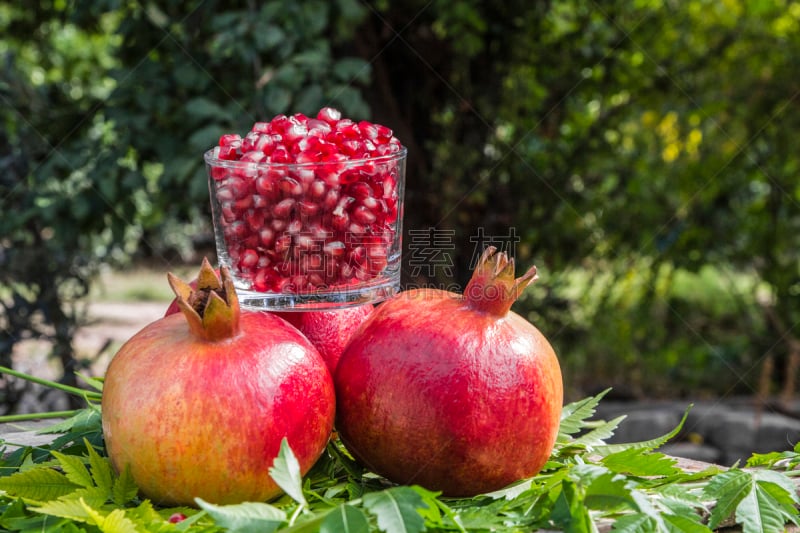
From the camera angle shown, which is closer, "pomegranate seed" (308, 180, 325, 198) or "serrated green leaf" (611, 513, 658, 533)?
"serrated green leaf" (611, 513, 658, 533)

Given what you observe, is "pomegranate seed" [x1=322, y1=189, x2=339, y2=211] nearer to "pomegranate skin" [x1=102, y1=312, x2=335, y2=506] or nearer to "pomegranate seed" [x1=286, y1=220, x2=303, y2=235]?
"pomegranate seed" [x1=286, y1=220, x2=303, y2=235]

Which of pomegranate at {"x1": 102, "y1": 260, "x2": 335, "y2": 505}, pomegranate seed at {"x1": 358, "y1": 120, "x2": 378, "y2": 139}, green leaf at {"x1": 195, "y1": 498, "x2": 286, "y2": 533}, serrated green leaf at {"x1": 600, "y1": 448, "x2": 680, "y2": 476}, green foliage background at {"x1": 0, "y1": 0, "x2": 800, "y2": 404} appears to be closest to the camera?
green leaf at {"x1": 195, "y1": 498, "x2": 286, "y2": 533}

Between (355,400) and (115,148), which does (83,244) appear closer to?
(115,148)

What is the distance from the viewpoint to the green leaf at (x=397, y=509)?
876 mm

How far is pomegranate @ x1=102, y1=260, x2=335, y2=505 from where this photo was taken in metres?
0.97

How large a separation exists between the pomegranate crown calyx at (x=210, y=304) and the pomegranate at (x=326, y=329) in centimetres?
18

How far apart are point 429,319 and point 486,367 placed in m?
0.10

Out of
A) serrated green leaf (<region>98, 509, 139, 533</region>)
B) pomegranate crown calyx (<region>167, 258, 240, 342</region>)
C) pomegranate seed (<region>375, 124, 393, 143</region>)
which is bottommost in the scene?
serrated green leaf (<region>98, 509, 139, 533</region>)

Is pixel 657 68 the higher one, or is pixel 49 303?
pixel 657 68

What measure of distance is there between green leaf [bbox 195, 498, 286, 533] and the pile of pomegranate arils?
14.1 inches

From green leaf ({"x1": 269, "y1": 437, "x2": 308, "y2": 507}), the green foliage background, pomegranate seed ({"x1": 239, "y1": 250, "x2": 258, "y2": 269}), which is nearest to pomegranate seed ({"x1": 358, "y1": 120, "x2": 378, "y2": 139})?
pomegranate seed ({"x1": 239, "y1": 250, "x2": 258, "y2": 269})

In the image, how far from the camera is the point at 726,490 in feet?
3.37

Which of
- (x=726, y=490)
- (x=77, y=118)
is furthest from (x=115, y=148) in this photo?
(x=726, y=490)

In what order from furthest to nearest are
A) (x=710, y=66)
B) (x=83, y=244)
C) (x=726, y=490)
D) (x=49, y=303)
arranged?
(x=710, y=66), (x=83, y=244), (x=49, y=303), (x=726, y=490)
